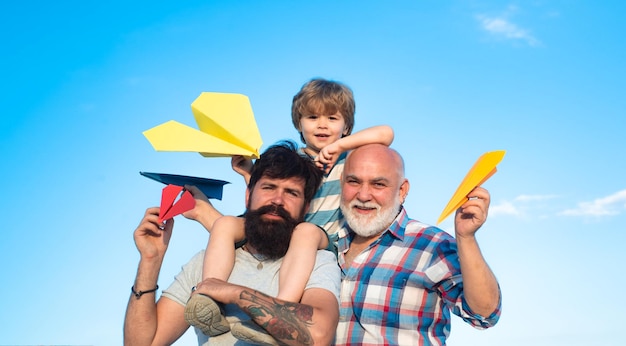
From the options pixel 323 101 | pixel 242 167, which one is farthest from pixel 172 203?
pixel 323 101

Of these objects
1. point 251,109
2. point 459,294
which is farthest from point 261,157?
point 459,294

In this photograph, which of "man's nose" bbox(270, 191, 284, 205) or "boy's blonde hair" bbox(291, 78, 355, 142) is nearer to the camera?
"man's nose" bbox(270, 191, 284, 205)

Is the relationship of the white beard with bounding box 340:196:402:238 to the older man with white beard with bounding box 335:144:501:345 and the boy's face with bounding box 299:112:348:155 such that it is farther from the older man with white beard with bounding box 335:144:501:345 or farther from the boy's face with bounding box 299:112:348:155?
the boy's face with bounding box 299:112:348:155

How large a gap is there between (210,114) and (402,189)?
1.99 meters

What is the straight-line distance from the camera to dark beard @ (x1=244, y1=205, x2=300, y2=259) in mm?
5266

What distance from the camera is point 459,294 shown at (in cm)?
524

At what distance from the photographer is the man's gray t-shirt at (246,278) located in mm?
4887

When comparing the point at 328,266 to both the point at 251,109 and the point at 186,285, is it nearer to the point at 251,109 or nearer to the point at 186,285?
the point at 186,285

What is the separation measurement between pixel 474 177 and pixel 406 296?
50.2 inches

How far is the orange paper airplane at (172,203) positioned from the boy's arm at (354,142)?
1.33 m

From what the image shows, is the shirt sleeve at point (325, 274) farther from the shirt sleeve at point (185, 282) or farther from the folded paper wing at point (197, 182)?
the folded paper wing at point (197, 182)

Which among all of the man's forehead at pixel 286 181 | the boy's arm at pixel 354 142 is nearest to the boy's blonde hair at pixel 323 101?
the boy's arm at pixel 354 142

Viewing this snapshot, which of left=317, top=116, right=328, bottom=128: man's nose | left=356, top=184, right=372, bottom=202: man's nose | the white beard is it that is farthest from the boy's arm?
left=317, top=116, right=328, bottom=128: man's nose

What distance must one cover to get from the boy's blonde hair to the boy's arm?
1006 mm
